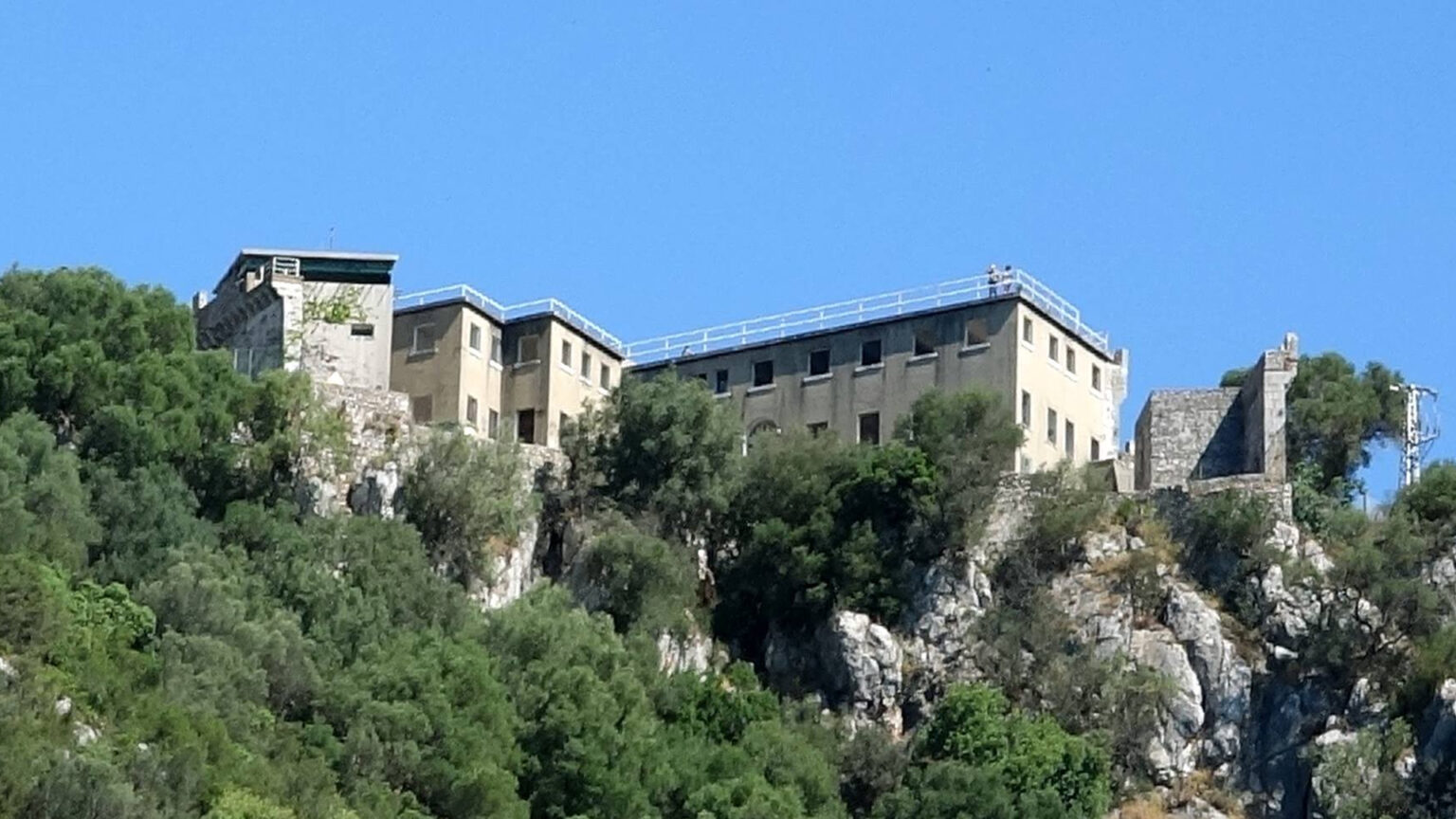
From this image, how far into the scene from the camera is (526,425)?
302ft

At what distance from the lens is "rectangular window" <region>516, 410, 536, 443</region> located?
92.1m

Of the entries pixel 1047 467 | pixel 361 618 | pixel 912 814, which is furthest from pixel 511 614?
pixel 1047 467

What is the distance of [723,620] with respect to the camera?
84.8 metres

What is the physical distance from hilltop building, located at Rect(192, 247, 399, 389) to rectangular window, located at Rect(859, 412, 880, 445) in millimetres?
10163

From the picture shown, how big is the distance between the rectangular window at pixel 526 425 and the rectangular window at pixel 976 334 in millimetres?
9443

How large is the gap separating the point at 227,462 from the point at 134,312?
3.63m

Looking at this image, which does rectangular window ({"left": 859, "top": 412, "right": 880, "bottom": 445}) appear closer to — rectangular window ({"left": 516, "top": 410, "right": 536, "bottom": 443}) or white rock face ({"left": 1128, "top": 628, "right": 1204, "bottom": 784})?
rectangular window ({"left": 516, "top": 410, "right": 536, "bottom": 443})

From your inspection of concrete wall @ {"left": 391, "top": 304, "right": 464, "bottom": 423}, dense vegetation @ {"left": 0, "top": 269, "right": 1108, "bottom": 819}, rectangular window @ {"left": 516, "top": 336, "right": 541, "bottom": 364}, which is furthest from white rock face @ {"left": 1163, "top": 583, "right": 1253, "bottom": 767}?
concrete wall @ {"left": 391, "top": 304, "right": 464, "bottom": 423}

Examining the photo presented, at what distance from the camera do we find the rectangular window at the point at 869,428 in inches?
3600

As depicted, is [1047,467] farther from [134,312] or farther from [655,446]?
[134,312]

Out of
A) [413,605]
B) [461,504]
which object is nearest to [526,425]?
[461,504]

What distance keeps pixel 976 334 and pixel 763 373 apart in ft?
17.6

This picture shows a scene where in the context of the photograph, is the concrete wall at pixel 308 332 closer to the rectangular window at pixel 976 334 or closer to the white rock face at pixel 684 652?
the white rock face at pixel 684 652

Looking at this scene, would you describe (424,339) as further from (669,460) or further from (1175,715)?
(1175,715)
